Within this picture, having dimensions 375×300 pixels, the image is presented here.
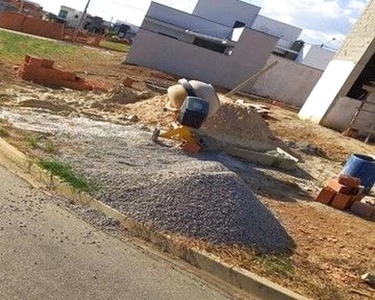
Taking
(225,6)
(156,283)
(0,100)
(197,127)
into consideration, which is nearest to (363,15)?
(197,127)

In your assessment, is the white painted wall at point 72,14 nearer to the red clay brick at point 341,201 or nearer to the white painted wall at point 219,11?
the white painted wall at point 219,11

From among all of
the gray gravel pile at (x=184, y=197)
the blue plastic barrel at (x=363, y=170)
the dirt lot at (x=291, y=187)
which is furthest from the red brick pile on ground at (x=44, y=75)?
the blue plastic barrel at (x=363, y=170)

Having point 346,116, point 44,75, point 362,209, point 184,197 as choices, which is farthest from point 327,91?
point 184,197

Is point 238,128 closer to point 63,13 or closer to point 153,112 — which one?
point 153,112

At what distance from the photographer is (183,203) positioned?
6.99m

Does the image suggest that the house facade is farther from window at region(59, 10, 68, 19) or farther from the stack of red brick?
window at region(59, 10, 68, 19)

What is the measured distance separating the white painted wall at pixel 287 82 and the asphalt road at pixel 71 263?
27215 mm

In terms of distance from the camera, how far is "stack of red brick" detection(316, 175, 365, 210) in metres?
10.1

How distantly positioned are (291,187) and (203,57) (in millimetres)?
21379

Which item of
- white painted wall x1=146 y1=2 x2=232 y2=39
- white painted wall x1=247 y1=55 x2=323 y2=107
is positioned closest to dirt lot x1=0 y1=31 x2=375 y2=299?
white painted wall x1=247 y1=55 x2=323 y2=107

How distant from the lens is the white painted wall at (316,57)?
4750 cm

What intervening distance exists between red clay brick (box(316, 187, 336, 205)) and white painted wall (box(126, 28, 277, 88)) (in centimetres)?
→ 2160

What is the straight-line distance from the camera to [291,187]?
10.9 metres

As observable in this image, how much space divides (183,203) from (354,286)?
251cm
